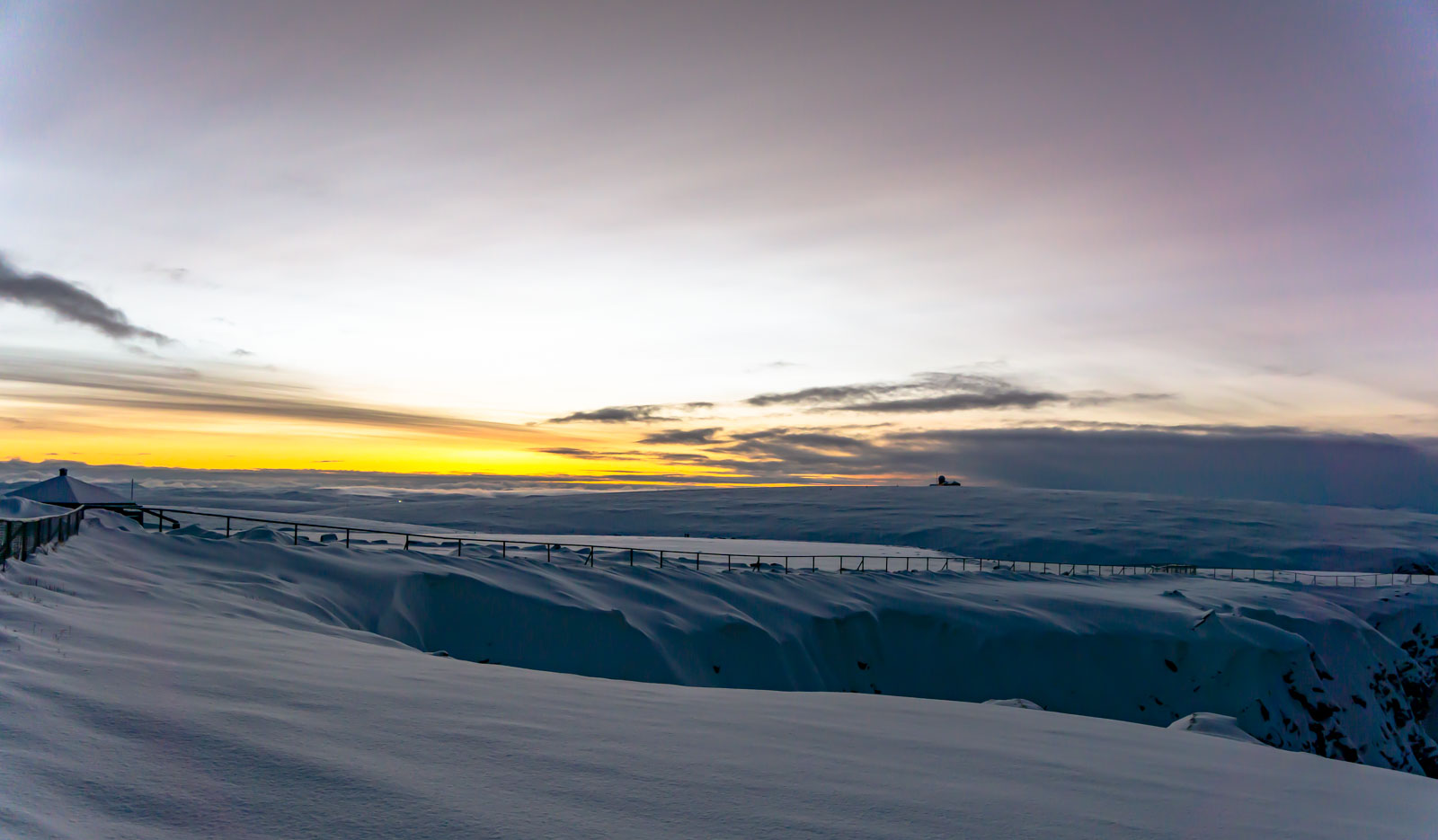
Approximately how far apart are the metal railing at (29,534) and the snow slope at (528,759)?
215 centimetres

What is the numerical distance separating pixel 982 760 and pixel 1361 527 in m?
135

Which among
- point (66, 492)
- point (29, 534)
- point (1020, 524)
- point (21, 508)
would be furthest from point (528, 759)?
point (1020, 524)

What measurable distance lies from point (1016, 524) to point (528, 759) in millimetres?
104447

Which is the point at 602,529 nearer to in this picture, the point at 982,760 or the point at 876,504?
the point at 876,504

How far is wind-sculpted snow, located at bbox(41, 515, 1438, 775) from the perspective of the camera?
24.7 metres

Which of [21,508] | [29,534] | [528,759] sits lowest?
[21,508]

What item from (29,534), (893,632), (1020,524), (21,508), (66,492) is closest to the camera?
(29,534)

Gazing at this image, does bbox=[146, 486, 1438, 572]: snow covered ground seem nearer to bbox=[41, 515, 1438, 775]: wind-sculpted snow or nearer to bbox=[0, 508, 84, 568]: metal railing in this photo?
bbox=[41, 515, 1438, 775]: wind-sculpted snow

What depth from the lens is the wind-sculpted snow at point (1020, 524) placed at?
85.3 metres

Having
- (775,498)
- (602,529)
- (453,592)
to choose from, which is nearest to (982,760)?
(453,592)

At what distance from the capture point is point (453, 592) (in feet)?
87.3

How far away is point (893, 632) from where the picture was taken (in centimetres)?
3538

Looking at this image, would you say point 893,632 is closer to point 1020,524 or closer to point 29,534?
point 29,534

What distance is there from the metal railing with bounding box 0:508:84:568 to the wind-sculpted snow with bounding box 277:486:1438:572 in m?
79.1
